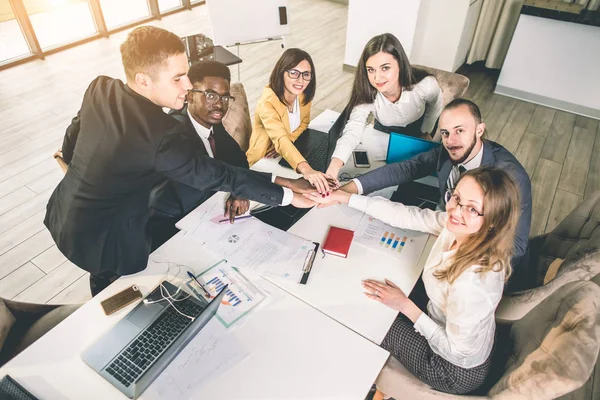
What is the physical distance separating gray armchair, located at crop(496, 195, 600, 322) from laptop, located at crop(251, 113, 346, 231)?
990mm

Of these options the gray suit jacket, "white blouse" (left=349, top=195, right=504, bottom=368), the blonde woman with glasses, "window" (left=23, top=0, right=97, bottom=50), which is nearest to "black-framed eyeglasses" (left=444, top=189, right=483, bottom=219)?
the blonde woman with glasses

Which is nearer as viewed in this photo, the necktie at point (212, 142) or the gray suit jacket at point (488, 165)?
the gray suit jacket at point (488, 165)

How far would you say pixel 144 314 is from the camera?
147 centimetres

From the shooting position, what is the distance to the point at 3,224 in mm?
2992

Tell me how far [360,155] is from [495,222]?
1077 mm

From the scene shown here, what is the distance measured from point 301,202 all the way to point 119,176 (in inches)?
32.0

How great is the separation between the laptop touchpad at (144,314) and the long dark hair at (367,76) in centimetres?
163

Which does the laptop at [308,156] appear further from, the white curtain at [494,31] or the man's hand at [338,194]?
the white curtain at [494,31]

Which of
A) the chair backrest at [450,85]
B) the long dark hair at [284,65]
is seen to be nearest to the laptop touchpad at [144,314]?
the long dark hair at [284,65]

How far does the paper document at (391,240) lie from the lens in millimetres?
1766

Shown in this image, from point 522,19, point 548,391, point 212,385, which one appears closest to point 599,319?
point 548,391

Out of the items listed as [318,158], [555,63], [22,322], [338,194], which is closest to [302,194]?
[338,194]

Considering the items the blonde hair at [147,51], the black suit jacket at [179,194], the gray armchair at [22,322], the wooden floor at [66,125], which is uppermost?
the blonde hair at [147,51]

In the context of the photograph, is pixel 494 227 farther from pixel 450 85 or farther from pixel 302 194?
pixel 450 85
